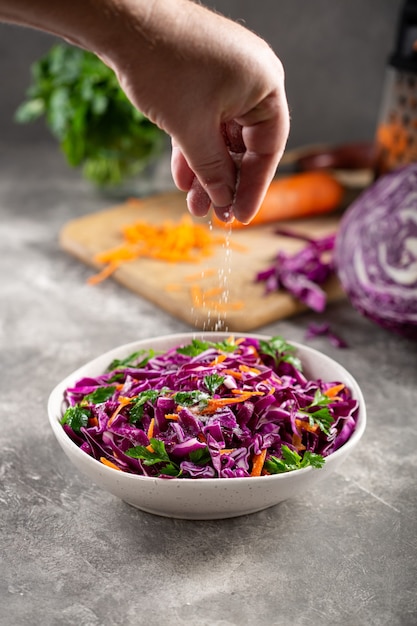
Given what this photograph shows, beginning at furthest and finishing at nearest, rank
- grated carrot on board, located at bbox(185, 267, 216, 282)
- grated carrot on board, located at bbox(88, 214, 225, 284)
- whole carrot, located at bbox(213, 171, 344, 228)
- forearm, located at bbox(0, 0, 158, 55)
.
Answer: whole carrot, located at bbox(213, 171, 344, 228) → grated carrot on board, located at bbox(88, 214, 225, 284) → grated carrot on board, located at bbox(185, 267, 216, 282) → forearm, located at bbox(0, 0, 158, 55)

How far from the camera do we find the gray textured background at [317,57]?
4.31 metres

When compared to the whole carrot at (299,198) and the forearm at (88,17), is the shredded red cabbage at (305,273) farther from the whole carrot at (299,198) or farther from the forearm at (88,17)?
the forearm at (88,17)

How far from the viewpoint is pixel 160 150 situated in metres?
3.81

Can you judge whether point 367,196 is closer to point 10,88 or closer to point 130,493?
point 130,493

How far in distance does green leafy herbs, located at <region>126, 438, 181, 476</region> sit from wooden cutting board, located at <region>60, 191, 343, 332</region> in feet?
2.45

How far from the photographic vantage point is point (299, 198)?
11.7 feet

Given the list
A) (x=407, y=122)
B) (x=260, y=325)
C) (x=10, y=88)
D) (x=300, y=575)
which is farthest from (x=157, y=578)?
(x=10, y=88)

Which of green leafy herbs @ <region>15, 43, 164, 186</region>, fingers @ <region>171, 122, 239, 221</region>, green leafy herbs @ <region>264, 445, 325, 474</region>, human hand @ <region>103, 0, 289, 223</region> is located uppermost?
human hand @ <region>103, 0, 289, 223</region>

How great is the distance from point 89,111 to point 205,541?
2287mm

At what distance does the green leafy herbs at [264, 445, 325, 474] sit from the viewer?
1.67 meters

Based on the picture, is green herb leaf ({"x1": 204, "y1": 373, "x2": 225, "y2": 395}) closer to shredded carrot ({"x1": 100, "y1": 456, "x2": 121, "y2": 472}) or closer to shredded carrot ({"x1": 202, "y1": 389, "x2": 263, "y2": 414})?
shredded carrot ({"x1": 202, "y1": 389, "x2": 263, "y2": 414})

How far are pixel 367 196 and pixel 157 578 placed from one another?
1666 mm

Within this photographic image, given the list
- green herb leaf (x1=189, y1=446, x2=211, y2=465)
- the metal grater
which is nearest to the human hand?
green herb leaf (x1=189, y1=446, x2=211, y2=465)

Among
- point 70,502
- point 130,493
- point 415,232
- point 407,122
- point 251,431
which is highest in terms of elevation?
point 407,122
